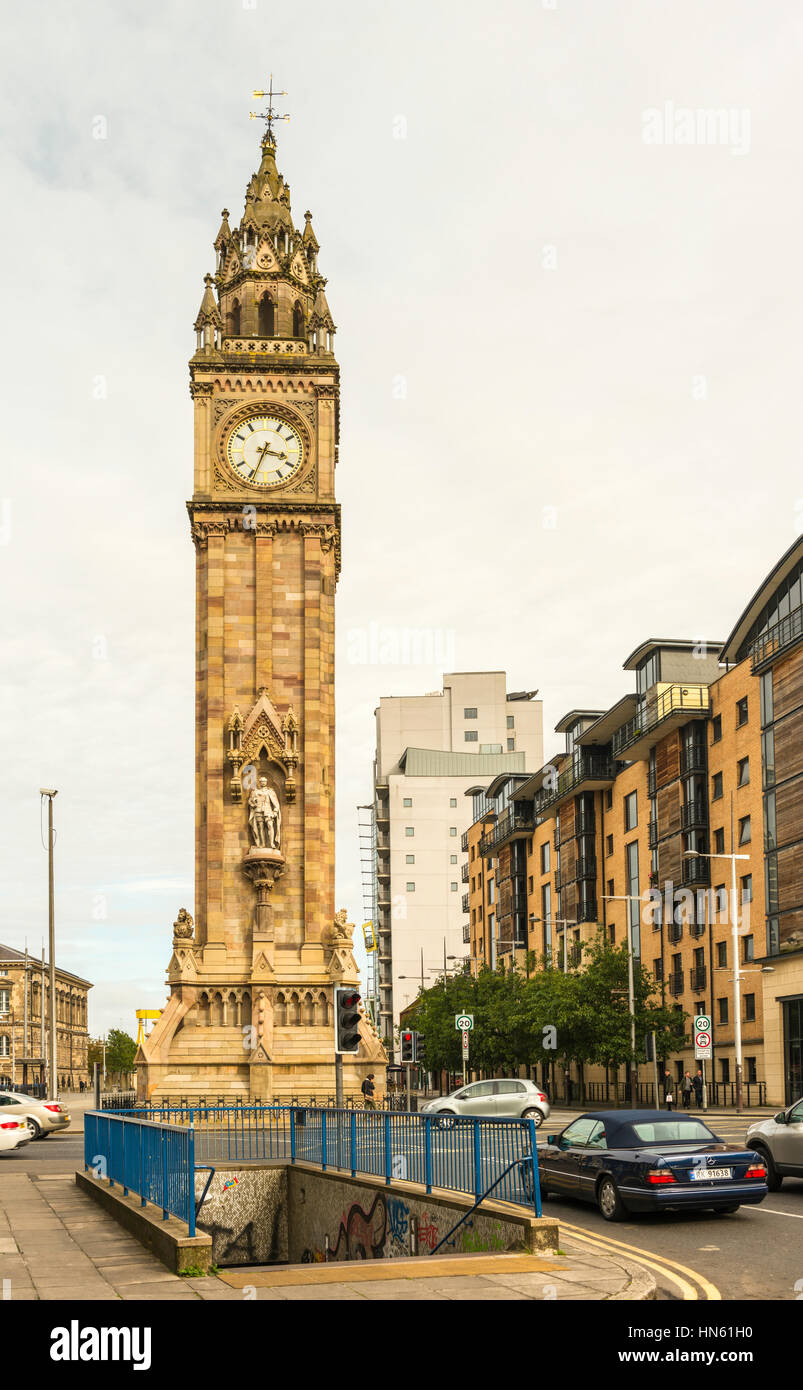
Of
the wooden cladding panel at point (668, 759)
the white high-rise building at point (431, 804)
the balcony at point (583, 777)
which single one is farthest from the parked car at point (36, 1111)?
the white high-rise building at point (431, 804)

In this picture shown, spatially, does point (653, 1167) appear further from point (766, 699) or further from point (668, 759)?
point (668, 759)

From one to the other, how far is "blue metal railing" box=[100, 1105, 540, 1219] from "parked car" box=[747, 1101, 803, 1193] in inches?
237

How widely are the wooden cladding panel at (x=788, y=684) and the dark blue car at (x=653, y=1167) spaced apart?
3539 centimetres

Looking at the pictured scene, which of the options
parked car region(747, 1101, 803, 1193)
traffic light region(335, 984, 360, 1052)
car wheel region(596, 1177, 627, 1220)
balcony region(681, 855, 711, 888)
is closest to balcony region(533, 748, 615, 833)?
balcony region(681, 855, 711, 888)

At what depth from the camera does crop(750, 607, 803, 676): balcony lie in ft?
175

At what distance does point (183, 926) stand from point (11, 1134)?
1228 centimetres

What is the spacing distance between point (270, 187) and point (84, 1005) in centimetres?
14797

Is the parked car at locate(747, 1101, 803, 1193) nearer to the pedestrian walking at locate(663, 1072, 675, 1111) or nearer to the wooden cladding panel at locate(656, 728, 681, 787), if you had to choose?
the pedestrian walking at locate(663, 1072, 675, 1111)

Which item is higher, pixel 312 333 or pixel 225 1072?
Answer: pixel 312 333

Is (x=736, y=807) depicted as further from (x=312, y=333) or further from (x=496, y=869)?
(x=496, y=869)

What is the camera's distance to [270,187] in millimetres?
56469

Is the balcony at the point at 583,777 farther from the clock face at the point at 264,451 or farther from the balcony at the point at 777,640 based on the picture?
the clock face at the point at 264,451

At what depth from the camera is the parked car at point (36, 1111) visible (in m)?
41.9
